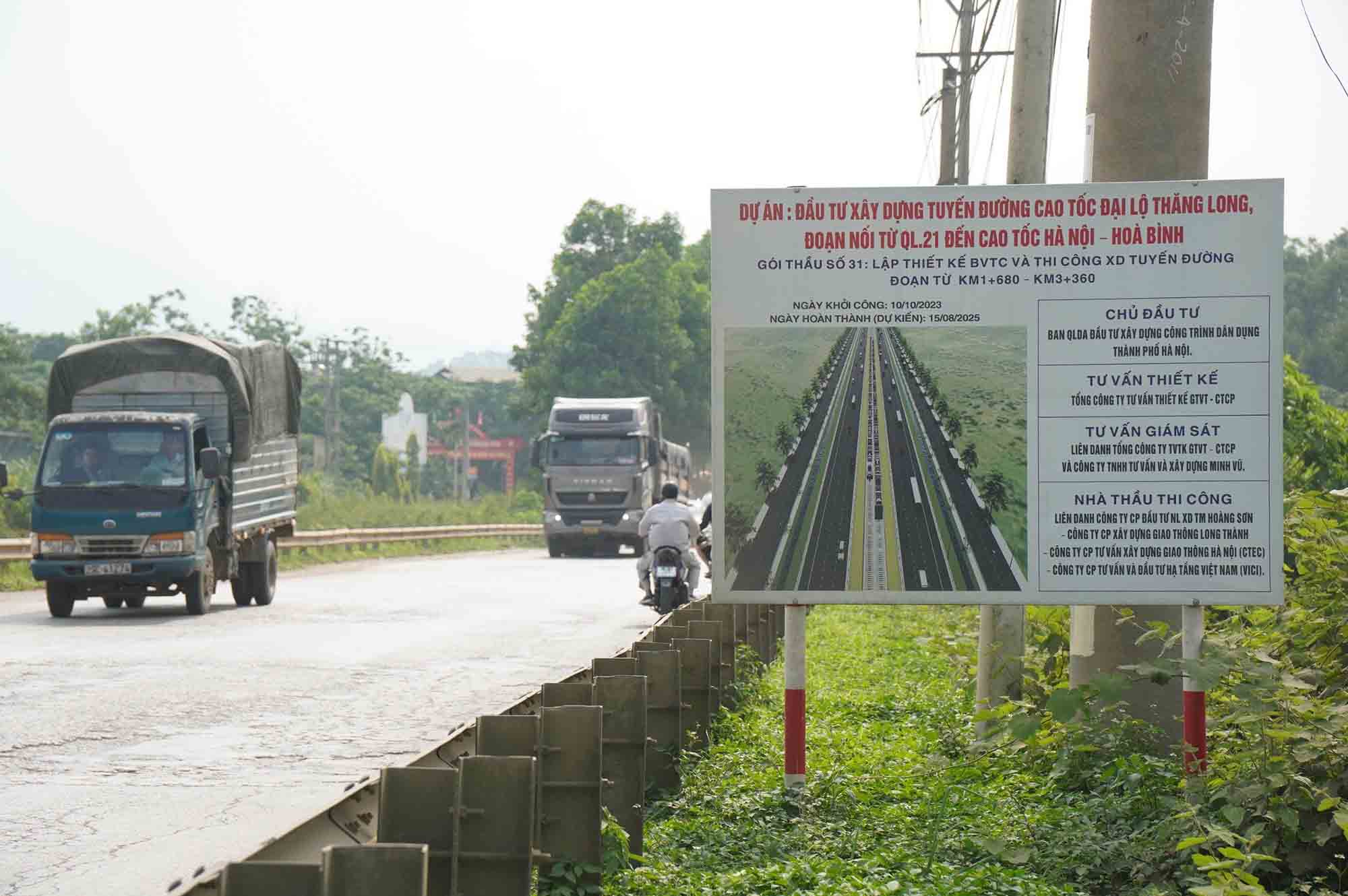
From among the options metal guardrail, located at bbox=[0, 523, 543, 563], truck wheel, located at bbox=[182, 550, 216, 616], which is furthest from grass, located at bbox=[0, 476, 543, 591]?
truck wheel, located at bbox=[182, 550, 216, 616]

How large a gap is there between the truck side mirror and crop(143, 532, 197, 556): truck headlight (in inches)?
29.5

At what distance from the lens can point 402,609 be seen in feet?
72.5

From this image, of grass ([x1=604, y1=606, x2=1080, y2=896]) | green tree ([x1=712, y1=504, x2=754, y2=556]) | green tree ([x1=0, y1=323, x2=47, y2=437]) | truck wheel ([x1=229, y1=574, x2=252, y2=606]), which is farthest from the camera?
green tree ([x1=0, y1=323, x2=47, y2=437])

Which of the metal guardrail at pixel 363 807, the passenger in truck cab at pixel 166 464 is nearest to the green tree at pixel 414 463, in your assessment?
the passenger in truck cab at pixel 166 464

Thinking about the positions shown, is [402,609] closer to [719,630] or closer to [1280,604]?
[719,630]

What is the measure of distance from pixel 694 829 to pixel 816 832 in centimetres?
53

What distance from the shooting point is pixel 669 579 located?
19.6m

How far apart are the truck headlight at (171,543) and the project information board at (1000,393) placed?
13.9 metres

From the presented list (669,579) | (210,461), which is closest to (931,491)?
(669,579)

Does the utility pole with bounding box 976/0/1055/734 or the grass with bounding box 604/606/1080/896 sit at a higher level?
the utility pole with bounding box 976/0/1055/734

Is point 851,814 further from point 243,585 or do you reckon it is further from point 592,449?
point 592,449

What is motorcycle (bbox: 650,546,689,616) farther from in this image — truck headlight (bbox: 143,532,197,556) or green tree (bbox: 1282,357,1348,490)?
green tree (bbox: 1282,357,1348,490)

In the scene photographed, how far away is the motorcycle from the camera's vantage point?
1945cm

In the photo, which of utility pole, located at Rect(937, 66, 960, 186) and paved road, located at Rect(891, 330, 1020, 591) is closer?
paved road, located at Rect(891, 330, 1020, 591)
